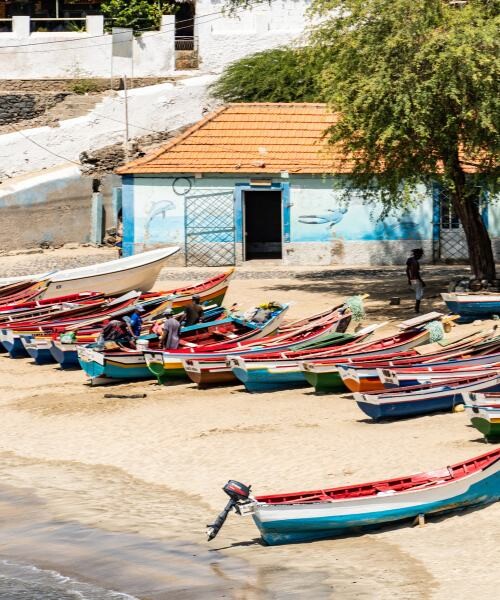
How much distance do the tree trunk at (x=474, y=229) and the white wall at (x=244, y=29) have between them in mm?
17228

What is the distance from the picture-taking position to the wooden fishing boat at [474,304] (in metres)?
28.7

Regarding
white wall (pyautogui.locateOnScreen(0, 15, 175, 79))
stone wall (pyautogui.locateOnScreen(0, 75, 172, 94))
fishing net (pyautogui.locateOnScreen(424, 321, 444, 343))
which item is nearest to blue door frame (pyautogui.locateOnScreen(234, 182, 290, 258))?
stone wall (pyautogui.locateOnScreen(0, 75, 172, 94))

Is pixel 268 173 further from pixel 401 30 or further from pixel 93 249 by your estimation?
pixel 401 30

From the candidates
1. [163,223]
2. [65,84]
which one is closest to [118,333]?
[163,223]

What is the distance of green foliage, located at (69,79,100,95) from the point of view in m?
48.0

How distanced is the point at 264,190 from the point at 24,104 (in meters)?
12.8

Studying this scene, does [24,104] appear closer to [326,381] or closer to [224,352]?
[224,352]

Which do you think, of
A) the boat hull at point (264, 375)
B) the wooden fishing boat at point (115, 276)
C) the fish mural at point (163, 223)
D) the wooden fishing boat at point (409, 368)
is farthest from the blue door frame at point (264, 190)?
the wooden fishing boat at point (409, 368)

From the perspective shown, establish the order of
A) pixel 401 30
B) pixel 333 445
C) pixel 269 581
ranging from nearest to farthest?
pixel 269 581
pixel 333 445
pixel 401 30

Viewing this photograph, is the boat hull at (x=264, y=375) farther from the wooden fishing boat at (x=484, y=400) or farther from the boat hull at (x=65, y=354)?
the wooden fishing boat at (x=484, y=400)

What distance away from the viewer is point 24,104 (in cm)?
4825

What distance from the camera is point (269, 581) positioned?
14.5m

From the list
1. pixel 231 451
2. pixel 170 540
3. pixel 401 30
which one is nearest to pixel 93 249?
pixel 401 30

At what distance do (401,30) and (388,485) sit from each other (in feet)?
49.4
